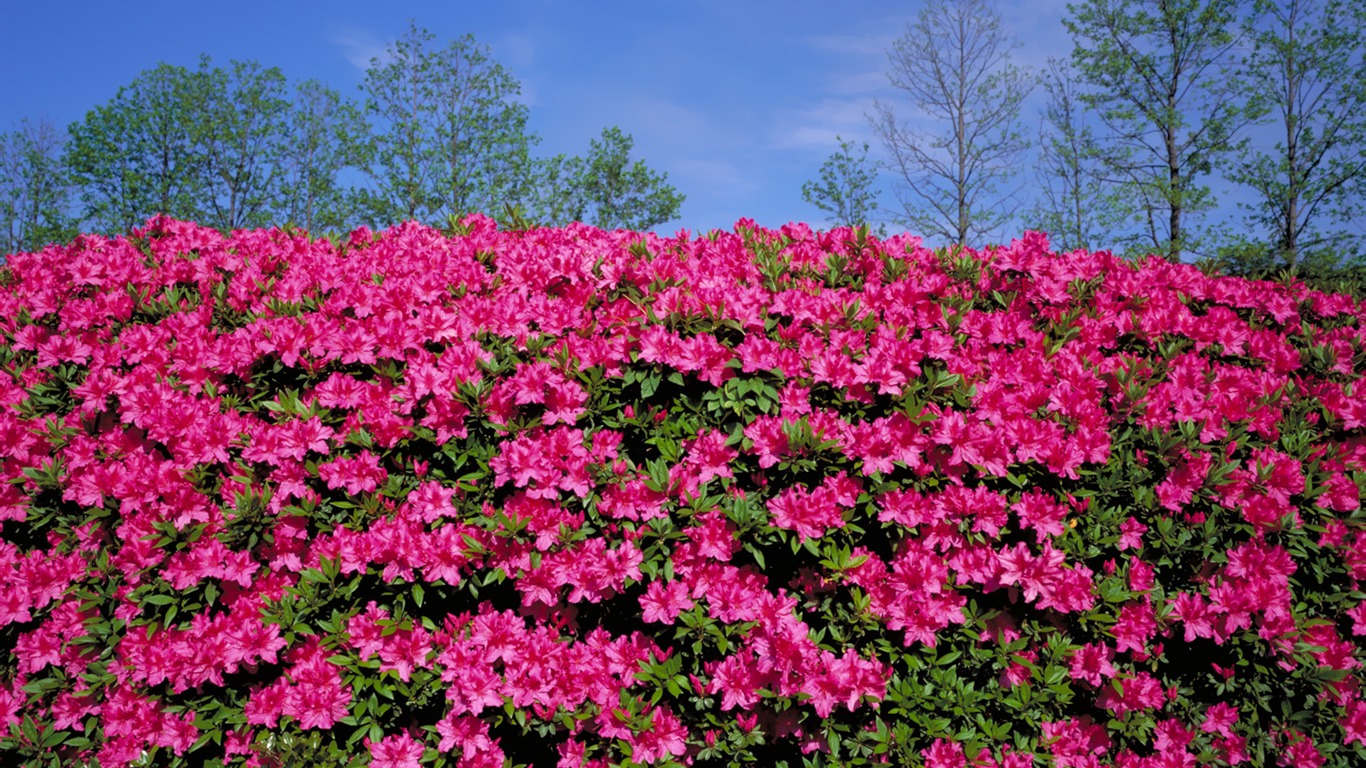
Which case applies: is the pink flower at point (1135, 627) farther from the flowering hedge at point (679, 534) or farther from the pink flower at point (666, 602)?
the pink flower at point (666, 602)

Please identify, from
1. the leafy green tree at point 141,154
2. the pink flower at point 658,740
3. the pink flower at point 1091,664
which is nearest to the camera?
the pink flower at point 658,740

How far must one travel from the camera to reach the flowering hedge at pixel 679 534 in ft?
9.70

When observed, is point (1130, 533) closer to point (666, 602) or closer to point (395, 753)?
point (666, 602)

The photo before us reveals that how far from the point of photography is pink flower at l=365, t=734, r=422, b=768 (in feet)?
9.64

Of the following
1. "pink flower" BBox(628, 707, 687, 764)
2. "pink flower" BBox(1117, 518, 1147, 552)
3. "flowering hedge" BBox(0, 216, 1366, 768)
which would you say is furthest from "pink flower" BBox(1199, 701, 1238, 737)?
"pink flower" BBox(628, 707, 687, 764)

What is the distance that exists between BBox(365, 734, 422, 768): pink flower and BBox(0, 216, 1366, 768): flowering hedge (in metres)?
0.01

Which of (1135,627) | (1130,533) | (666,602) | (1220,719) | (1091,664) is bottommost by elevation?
(1220,719)

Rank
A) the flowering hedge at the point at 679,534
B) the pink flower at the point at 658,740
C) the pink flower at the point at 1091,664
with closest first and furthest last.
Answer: the pink flower at the point at 658,740 < the flowering hedge at the point at 679,534 < the pink flower at the point at 1091,664

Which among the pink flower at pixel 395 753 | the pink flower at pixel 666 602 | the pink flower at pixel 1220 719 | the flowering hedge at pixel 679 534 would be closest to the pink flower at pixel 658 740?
the flowering hedge at pixel 679 534

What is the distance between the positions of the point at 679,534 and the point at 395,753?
129 centimetres

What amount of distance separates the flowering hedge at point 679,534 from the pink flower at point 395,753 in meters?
0.01

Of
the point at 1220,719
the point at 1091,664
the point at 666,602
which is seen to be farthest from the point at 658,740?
the point at 1220,719

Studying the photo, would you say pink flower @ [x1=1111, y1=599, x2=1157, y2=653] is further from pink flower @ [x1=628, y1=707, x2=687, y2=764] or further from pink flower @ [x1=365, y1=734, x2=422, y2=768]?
pink flower @ [x1=365, y1=734, x2=422, y2=768]

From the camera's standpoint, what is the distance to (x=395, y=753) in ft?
9.68
